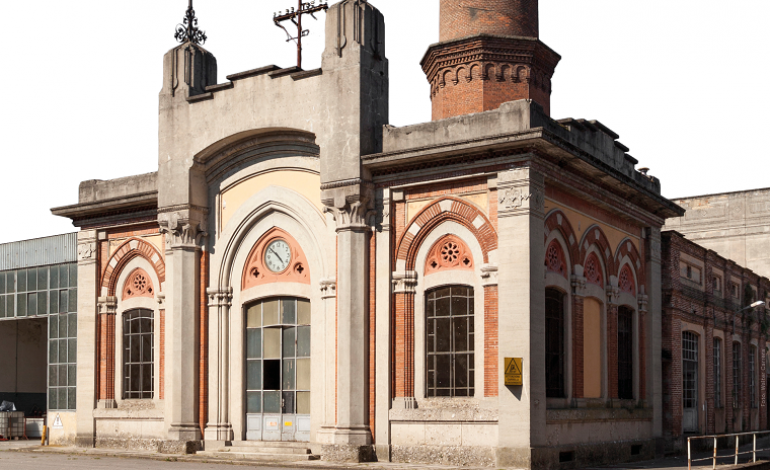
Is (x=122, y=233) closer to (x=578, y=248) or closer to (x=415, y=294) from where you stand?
(x=415, y=294)

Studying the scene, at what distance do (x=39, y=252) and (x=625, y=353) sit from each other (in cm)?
1920

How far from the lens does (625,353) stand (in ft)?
84.0

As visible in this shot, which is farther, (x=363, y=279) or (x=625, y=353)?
(x=625, y=353)

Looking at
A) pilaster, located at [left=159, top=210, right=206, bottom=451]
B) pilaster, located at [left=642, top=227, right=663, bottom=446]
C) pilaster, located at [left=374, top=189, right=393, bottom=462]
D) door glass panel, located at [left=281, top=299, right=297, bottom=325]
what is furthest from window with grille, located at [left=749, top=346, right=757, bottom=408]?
pilaster, located at [left=159, top=210, right=206, bottom=451]

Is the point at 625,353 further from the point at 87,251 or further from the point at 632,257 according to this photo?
the point at 87,251

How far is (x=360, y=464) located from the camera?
837 inches

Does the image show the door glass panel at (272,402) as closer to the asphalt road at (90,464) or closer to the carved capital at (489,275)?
the asphalt road at (90,464)

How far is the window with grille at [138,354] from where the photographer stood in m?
26.7

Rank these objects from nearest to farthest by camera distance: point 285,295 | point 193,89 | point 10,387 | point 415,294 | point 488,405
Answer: point 488,405 → point 415,294 → point 285,295 → point 193,89 → point 10,387

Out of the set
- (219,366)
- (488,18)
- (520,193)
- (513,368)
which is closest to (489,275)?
(520,193)

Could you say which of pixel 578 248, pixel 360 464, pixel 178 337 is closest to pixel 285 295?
pixel 178 337

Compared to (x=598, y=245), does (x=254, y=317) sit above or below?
below

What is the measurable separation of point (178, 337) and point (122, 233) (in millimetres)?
4336

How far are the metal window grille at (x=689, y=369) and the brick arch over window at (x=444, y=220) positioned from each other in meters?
11.0
